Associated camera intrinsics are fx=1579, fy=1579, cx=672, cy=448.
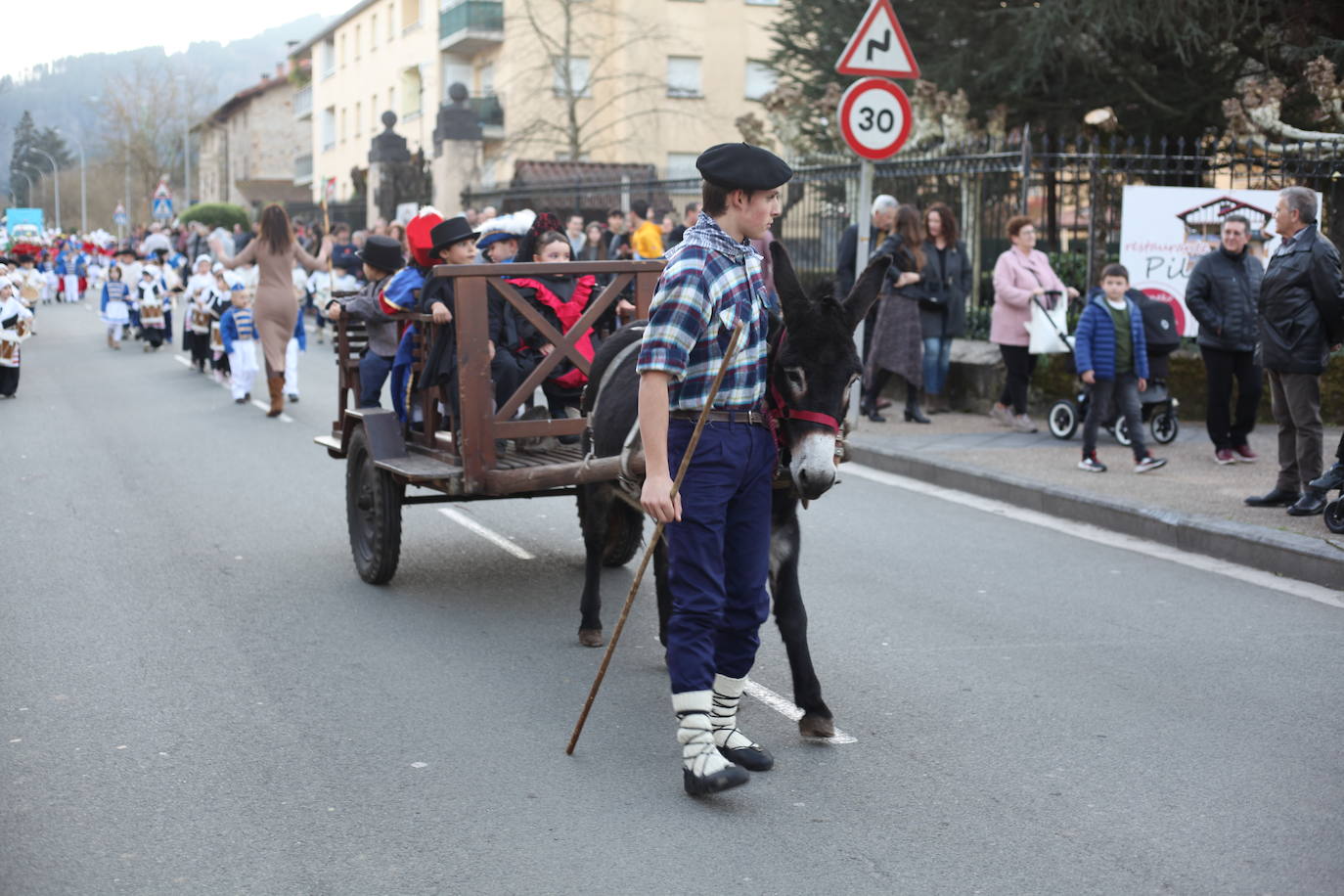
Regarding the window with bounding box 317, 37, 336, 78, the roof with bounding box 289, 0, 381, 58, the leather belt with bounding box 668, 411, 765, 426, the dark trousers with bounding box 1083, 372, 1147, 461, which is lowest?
the dark trousers with bounding box 1083, 372, 1147, 461

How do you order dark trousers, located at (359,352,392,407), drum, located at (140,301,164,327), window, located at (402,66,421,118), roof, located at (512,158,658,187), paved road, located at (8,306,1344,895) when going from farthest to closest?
window, located at (402,66,421,118)
roof, located at (512,158,658,187)
drum, located at (140,301,164,327)
dark trousers, located at (359,352,392,407)
paved road, located at (8,306,1344,895)

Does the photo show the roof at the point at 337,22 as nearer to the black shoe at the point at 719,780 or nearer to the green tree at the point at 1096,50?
the green tree at the point at 1096,50

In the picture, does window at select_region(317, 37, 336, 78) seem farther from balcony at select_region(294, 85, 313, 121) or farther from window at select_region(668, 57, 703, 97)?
→ window at select_region(668, 57, 703, 97)

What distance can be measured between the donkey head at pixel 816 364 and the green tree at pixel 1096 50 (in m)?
14.8

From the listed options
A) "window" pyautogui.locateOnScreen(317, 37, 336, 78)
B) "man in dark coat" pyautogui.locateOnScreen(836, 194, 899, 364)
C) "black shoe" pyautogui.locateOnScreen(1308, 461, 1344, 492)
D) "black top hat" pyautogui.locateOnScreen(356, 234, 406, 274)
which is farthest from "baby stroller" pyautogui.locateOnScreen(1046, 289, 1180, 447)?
"window" pyautogui.locateOnScreen(317, 37, 336, 78)

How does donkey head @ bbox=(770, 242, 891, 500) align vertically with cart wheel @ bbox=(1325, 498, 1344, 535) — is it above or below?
above

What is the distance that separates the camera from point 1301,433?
33.2 ft

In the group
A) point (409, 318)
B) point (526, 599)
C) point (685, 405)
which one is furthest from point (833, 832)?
point (409, 318)

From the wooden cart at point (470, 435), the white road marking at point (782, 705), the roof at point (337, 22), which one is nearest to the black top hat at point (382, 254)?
the wooden cart at point (470, 435)

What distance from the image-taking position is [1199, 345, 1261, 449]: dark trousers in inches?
464

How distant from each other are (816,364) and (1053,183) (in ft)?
36.8

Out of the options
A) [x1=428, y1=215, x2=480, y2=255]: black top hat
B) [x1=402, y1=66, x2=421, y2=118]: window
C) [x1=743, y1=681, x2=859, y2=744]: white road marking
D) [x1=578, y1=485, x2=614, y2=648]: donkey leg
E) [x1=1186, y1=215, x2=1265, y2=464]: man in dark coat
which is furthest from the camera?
[x1=402, y1=66, x2=421, y2=118]: window

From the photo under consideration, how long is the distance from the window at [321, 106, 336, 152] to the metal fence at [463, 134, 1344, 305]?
58836 mm

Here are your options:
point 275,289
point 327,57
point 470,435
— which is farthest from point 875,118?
Result: point 327,57
